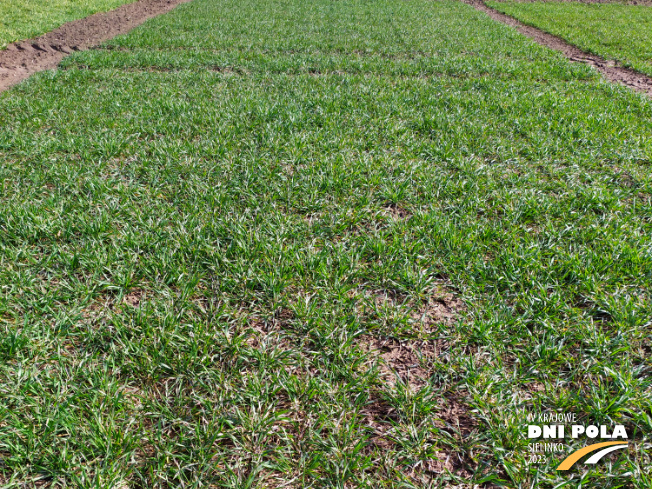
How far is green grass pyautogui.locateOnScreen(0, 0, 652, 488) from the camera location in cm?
180

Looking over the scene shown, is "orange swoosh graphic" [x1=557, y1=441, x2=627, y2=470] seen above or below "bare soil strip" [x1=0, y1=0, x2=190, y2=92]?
below

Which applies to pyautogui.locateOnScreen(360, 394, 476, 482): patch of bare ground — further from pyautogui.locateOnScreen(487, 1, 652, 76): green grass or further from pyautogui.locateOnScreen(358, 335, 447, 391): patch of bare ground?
pyautogui.locateOnScreen(487, 1, 652, 76): green grass

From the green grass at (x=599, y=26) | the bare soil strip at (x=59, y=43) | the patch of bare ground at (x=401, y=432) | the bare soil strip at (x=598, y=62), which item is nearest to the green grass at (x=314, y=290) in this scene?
the patch of bare ground at (x=401, y=432)

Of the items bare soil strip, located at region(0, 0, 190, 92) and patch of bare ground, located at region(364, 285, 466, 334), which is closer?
patch of bare ground, located at region(364, 285, 466, 334)

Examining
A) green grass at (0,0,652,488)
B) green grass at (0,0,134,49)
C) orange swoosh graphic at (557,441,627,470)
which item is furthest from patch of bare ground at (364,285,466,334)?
A: green grass at (0,0,134,49)

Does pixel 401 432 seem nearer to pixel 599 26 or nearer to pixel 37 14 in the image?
pixel 37 14

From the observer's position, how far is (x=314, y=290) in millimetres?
2727

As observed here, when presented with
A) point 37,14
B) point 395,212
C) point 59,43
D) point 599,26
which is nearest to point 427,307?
point 395,212

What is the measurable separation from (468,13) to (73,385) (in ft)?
60.7

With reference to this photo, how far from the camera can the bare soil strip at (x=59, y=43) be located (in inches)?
329

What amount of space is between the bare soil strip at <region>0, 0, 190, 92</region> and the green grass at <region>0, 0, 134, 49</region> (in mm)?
219

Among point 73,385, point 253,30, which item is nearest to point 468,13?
point 253,30

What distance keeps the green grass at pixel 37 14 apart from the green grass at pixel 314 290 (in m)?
6.21

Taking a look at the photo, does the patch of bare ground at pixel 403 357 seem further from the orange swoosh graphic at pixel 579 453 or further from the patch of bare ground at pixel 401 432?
the orange swoosh graphic at pixel 579 453
